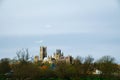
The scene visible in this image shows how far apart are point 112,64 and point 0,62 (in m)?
18.0

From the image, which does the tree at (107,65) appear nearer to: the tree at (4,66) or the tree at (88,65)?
the tree at (88,65)

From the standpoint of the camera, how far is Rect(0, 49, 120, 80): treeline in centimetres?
3509

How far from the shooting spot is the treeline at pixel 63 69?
35094 millimetres

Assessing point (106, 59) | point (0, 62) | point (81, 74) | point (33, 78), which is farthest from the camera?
point (0, 62)

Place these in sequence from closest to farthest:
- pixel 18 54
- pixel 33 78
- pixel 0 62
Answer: pixel 18 54 → pixel 33 78 → pixel 0 62

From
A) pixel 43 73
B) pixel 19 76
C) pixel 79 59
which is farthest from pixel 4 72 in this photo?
pixel 19 76

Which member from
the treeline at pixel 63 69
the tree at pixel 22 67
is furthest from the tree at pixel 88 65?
the tree at pixel 22 67

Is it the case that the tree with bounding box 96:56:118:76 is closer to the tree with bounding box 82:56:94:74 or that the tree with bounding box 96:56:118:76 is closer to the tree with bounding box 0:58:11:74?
the tree with bounding box 82:56:94:74

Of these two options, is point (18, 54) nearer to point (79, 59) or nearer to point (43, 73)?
point (43, 73)

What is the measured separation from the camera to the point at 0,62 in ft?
170

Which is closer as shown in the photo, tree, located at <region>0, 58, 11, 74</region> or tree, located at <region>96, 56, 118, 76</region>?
tree, located at <region>96, 56, 118, 76</region>

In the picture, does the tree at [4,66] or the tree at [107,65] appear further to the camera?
the tree at [4,66]

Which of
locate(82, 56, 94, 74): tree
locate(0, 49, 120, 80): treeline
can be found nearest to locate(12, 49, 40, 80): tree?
locate(0, 49, 120, 80): treeline

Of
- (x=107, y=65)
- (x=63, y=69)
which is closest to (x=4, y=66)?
(x=63, y=69)
